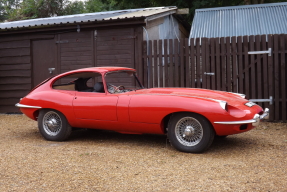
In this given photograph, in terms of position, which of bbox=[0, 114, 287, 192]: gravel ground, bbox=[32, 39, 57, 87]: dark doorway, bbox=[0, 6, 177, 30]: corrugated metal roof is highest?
bbox=[0, 6, 177, 30]: corrugated metal roof

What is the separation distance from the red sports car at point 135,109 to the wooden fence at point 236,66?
8.41 ft

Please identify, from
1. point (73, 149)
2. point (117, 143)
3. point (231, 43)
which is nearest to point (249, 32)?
point (231, 43)

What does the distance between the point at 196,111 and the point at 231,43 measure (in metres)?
4.14

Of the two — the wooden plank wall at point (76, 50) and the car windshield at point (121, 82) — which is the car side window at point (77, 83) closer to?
the car windshield at point (121, 82)

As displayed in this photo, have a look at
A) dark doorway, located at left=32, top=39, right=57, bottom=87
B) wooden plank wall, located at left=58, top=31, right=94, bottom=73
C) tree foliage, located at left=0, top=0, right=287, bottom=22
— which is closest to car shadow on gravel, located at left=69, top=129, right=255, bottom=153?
wooden plank wall, located at left=58, top=31, right=94, bottom=73

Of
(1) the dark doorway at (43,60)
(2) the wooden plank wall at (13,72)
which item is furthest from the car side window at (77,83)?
(2) the wooden plank wall at (13,72)

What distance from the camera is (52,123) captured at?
20.4 feet

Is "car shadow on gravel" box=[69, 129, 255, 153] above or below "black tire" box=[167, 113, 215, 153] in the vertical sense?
below

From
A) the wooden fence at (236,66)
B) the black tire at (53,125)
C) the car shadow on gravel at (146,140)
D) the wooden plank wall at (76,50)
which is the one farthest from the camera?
the wooden plank wall at (76,50)

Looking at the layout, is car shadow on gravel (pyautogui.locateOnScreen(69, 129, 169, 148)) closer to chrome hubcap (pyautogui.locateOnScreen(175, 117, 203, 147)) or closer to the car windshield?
chrome hubcap (pyautogui.locateOnScreen(175, 117, 203, 147))

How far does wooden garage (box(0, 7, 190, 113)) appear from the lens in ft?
32.1

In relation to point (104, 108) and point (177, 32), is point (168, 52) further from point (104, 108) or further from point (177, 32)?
point (177, 32)

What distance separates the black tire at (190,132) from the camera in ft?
16.3

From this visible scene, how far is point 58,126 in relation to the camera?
6.23 metres
